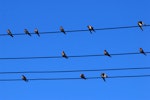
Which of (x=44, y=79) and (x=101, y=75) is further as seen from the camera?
(x=101, y=75)

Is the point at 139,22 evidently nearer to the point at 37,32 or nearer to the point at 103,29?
the point at 103,29

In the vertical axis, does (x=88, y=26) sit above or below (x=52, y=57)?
above

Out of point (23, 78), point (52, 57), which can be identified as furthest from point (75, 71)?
point (23, 78)

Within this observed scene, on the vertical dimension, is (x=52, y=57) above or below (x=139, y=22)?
below

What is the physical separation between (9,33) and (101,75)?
5.99 metres

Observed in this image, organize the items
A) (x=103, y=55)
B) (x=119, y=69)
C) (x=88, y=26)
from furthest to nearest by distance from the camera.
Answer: (x=88, y=26), (x=103, y=55), (x=119, y=69)

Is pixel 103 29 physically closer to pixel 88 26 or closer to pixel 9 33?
pixel 88 26

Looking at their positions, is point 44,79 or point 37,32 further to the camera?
point 37,32

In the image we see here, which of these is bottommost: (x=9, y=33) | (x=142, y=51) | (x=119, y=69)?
(x=119, y=69)

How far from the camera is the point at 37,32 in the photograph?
1623 inches

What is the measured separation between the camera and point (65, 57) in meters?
40.2

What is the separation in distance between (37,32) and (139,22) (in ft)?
20.0

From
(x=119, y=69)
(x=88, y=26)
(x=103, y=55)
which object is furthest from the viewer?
(x=88, y=26)

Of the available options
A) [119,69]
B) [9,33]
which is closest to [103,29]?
[119,69]
